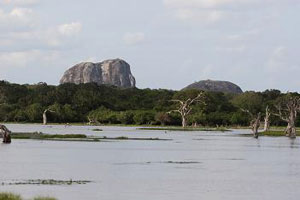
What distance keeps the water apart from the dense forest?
7197cm

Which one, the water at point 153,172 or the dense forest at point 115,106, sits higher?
the dense forest at point 115,106

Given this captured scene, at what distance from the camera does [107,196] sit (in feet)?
98.6

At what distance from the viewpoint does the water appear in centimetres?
3162

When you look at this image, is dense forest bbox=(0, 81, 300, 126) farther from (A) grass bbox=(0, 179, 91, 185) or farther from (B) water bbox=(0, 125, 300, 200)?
(A) grass bbox=(0, 179, 91, 185)

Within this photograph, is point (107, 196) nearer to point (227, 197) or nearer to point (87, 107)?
point (227, 197)

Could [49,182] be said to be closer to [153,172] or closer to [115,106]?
[153,172]

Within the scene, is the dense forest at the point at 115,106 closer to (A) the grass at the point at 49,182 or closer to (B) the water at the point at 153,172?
(B) the water at the point at 153,172

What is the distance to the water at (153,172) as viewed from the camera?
1245 inches

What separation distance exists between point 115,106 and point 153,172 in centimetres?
11370

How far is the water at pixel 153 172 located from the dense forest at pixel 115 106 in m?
72.0

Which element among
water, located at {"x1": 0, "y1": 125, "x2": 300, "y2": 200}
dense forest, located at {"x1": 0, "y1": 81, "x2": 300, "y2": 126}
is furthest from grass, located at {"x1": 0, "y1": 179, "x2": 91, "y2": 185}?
dense forest, located at {"x1": 0, "y1": 81, "x2": 300, "y2": 126}

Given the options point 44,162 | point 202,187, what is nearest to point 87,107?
point 44,162

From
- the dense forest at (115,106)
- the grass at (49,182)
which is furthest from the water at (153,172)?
the dense forest at (115,106)

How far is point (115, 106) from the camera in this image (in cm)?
15475
